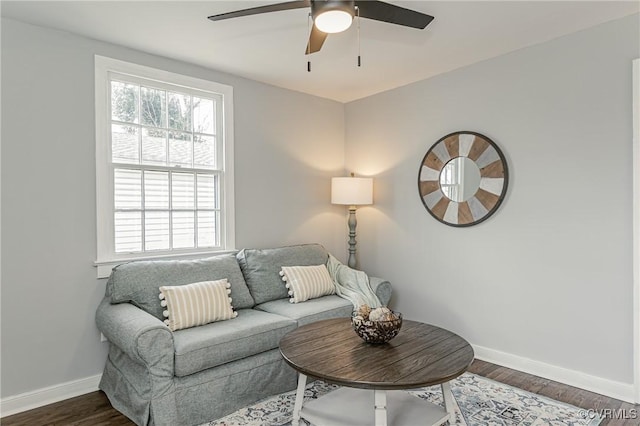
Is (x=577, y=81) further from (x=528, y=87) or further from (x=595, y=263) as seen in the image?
(x=595, y=263)

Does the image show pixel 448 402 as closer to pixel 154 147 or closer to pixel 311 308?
pixel 311 308

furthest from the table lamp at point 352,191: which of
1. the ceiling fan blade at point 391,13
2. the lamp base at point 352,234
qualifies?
the ceiling fan blade at point 391,13

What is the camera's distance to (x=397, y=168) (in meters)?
4.19

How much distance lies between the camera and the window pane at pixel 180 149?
3422 millimetres

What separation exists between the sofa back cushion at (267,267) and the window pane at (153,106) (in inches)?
52.2

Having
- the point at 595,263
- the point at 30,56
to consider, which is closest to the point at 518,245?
the point at 595,263

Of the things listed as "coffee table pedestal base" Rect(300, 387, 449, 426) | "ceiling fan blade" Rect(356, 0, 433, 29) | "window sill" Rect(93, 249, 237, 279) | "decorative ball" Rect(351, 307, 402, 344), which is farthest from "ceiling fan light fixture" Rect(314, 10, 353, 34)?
"window sill" Rect(93, 249, 237, 279)

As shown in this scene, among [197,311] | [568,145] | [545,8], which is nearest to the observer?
[545,8]

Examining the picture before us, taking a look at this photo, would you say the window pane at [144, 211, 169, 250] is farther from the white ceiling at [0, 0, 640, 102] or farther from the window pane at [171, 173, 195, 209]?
the white ceiling at [0, 0, 640, 102]

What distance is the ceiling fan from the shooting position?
5.81ft

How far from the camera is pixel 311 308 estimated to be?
3205 millimetres

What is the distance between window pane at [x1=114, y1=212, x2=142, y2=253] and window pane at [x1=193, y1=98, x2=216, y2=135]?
0.94m

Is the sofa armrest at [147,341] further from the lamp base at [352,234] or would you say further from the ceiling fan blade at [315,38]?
the lamp base at [352,234]

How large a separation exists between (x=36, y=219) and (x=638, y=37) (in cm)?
420
